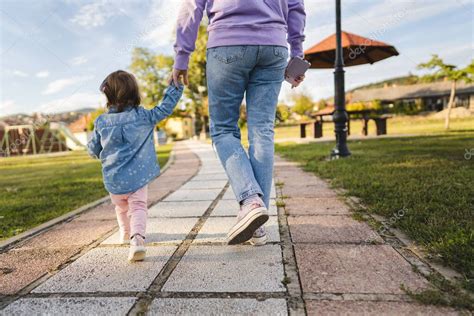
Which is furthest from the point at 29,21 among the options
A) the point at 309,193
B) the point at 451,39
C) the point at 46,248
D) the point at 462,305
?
the point at 451,39

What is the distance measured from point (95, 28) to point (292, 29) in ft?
17.6

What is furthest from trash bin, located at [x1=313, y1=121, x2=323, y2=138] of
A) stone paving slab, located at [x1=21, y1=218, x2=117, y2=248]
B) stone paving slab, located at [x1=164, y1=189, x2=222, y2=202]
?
A: stone paving slab, located at [x1=21, y1=218, x2=117, y2=248]

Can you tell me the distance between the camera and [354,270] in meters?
1.31

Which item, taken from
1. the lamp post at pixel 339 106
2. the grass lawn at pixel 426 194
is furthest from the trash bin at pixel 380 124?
the grass lawn at pixel 426 194

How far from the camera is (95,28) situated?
6062 millimetres

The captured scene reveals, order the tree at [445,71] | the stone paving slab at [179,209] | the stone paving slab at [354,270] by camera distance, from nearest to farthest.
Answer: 1. the stone paving slab at [354,270]
2. the stone paving slab at [179,209]
3. the tree at [445,71]

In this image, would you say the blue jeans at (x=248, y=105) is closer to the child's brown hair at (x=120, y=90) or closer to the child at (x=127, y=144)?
the child at (x=127, y=144)

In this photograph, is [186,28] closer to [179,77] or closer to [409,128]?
[179,77]

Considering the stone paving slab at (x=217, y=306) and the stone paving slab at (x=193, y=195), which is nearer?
the stone paving slab at (x=217, y=306)

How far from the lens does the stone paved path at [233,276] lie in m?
1.08

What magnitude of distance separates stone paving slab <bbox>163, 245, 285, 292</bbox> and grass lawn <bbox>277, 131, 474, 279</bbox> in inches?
28.2

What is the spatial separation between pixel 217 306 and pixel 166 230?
3.33ft

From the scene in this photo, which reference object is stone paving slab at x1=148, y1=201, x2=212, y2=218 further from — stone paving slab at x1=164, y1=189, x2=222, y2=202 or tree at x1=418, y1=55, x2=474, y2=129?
tree at x1=418, y1=55, x2=474, y2=129

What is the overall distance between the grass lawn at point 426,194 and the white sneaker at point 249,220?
774mm
